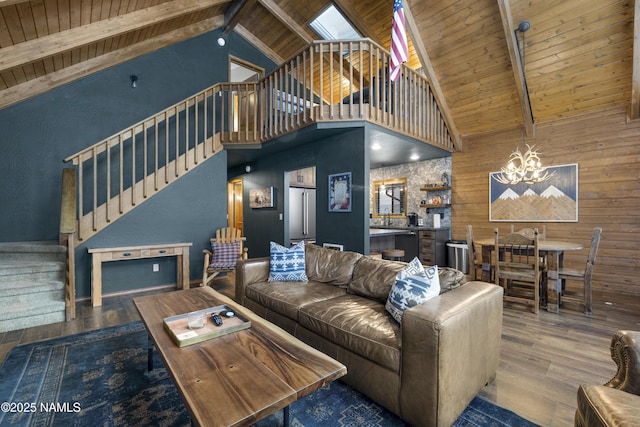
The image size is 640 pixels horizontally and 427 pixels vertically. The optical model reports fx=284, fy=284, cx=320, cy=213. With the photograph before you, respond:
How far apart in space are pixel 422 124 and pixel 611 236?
329 cm

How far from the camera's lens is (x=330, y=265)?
3.04 metres

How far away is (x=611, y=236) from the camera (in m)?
4.25

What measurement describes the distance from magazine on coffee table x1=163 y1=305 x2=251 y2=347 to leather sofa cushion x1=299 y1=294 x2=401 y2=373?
572 mm

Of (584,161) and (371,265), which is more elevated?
(584,161)

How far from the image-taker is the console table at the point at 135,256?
3756 millimetres

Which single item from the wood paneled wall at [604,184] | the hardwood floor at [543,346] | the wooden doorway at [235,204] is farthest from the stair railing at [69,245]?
the wood paneled wall at [604,184]

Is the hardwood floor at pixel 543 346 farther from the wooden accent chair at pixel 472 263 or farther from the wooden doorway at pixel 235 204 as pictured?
the wooden doorway at pixel 235 204

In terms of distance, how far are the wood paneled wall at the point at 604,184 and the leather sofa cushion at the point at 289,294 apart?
4296 mm

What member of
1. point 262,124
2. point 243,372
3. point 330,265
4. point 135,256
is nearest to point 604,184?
point 330,265

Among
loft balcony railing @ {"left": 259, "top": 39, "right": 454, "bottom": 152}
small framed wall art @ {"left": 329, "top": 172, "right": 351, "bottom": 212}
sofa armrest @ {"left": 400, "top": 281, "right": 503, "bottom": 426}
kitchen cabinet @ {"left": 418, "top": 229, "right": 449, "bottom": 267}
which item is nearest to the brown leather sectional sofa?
sofa armrest @ {"left": 400, "top": 281, "right": 503, "bottom": 426}

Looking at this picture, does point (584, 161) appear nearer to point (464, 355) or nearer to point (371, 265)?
point (371, 265)

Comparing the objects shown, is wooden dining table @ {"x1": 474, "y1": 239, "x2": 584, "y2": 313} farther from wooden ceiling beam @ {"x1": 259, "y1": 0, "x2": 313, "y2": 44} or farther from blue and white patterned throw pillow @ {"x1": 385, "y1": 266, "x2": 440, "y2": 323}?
wooden ceiling beam @ {"x1": 259, "y1": 0, "x2": 313, "y2": 44}

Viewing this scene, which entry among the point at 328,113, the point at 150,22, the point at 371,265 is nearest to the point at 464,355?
the point at 371,265

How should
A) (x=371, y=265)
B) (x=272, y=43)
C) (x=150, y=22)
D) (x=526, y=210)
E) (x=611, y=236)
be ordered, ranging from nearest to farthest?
(x=371, y=265) → (x=150, y=22) → (x=611, y=236) → (x=526, y=210) → (x=272, y=43)
